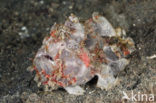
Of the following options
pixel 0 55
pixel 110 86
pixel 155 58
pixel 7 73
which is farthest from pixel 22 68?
A: pixel 155 58

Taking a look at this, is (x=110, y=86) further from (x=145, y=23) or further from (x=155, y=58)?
(x=145, y=23)

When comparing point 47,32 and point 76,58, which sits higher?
point 47,32

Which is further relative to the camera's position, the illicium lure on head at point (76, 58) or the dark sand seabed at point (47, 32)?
the dark sand seabed at point (47, 32)

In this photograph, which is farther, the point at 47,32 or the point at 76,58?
the point at 47,32

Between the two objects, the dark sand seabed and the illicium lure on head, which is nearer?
the illicium lure on head
